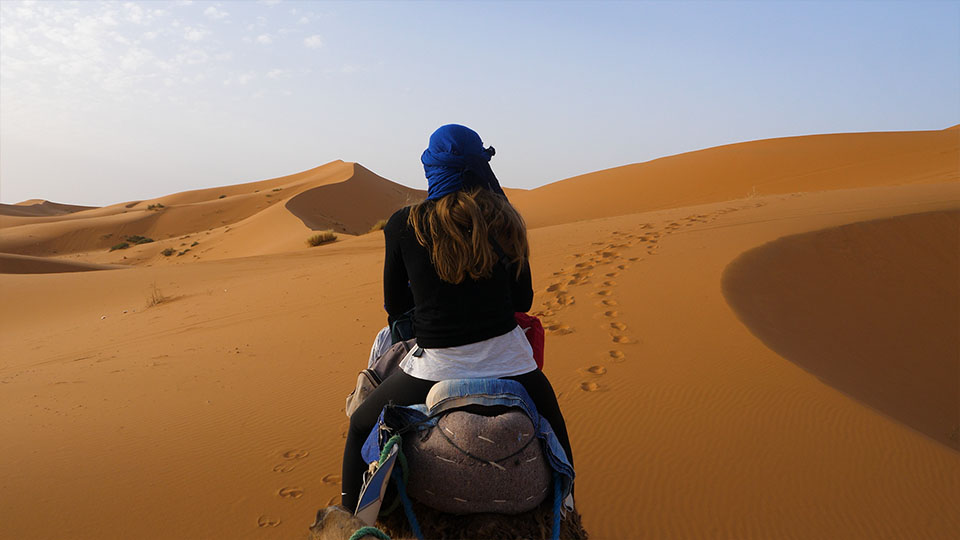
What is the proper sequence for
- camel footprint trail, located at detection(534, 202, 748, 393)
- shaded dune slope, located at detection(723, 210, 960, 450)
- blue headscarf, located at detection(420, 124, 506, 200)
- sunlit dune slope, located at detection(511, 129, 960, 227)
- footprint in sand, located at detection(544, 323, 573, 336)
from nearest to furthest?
blue headscarf, located at detection(420, 124, 506, 200), shaded dune slope, located at detection(723, 210, 960, 450), camel footprint trail, located at detection(534, 202, 748, 393), footprint in sand, located at detection(544, 323, 573, 336), sunlit dune slope, located at detection(511, 129, 960, 227)

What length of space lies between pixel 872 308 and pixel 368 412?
7376mm

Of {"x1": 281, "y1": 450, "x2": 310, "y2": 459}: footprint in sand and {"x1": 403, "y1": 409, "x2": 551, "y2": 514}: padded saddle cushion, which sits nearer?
{"x1": 403, "y1": 409, "x2": 551, "y2": 514}: padded saddle cushion

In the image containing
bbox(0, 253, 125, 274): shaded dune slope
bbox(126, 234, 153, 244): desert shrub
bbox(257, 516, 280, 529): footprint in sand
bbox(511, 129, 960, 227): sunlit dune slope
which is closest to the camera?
bbox(257, 516, 280, 529): footprint in sand

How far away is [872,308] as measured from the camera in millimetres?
7449

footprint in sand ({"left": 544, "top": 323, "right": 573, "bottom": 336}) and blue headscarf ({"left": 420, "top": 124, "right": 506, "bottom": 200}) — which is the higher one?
blue headscarf ({"left": 420, "top": 124, "right": 506, "bottom": 200})

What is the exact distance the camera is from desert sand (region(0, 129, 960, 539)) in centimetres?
374

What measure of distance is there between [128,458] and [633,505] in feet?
11.9

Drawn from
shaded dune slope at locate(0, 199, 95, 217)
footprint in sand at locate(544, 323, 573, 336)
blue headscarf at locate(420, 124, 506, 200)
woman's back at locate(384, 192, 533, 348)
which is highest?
shaded dune slope at locate(0, 199, 95, 217)

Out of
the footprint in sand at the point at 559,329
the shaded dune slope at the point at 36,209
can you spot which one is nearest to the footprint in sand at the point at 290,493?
the footprint in sand at the point at 559,329

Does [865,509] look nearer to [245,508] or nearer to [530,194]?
[245,508]

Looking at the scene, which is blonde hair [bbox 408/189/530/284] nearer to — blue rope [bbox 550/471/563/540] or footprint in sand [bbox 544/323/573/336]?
blue rope [bbox 550/471/563/540]

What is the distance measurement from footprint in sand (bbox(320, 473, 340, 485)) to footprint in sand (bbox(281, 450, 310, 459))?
0.39 m

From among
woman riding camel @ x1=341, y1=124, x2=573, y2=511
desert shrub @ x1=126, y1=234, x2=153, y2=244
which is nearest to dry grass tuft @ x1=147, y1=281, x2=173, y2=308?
woman riding camel @ x1=341, y1=124, x2=573, y2=511

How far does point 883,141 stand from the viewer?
106 feet
